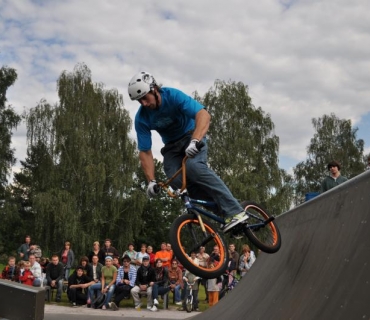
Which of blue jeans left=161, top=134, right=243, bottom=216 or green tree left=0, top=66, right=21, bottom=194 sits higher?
green tree left=0, top=66, right=21, bottom=194

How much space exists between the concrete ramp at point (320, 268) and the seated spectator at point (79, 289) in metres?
7.16

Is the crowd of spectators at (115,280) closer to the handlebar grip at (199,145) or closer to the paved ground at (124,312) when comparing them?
the paved ground at (124,312)

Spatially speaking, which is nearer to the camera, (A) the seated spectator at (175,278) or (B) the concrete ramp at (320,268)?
(B) the concrete ramp at (320,268)

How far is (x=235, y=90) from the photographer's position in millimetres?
35969

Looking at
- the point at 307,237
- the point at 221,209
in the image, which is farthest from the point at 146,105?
the point at 307,237

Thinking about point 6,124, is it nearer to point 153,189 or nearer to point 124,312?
point 124,312

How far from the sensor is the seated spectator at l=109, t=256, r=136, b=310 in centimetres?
1410

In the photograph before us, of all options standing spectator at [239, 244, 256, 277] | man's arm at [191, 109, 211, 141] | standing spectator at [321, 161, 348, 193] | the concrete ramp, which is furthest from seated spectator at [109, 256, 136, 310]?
man's arm at [191, 109, 211, 141]

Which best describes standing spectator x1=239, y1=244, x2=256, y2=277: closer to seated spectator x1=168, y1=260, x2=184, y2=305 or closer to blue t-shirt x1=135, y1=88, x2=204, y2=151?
seated spectator x1=168, y1=260, x2=184, y2=305

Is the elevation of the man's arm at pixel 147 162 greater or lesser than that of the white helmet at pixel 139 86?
lesser

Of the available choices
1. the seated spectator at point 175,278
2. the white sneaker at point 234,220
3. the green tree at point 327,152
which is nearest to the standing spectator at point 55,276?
the seated spectator at point 175,278

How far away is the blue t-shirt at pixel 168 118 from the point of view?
5348mm

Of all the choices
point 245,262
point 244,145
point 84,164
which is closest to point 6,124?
point 84,164

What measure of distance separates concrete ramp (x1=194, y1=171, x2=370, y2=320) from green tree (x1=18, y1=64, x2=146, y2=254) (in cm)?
2230
